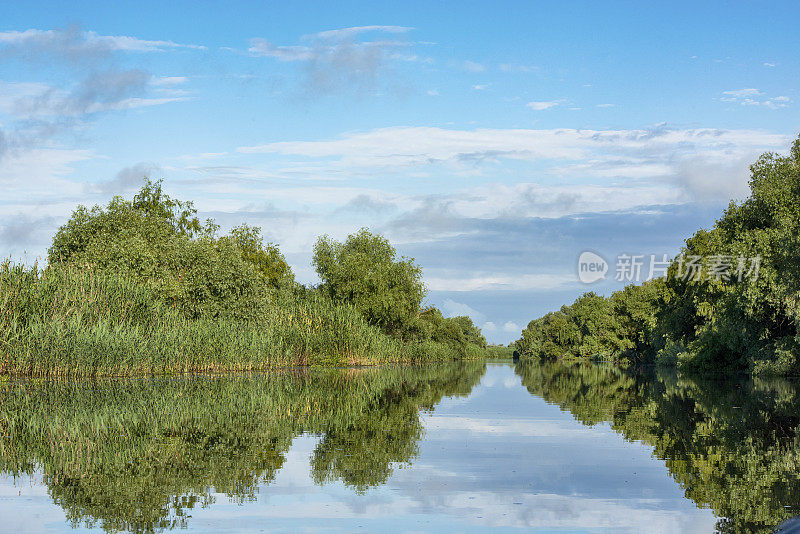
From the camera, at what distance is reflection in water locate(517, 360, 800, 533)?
870 cm

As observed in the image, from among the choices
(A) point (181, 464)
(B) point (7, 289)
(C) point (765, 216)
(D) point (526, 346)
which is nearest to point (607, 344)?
(D) point (526, 346)

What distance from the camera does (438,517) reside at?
8.20 metres

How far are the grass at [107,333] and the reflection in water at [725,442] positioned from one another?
1653cm

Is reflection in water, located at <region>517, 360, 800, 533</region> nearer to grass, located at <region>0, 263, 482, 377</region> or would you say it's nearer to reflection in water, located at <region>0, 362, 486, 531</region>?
reflection in water, located at <region>0, 362, 486, 531</region>

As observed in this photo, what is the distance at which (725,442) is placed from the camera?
14086 millimetres

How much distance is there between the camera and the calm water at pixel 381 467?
8.09 m

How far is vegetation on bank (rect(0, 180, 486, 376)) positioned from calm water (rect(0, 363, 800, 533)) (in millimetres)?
7208

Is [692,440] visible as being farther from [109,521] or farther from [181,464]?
[109,521]

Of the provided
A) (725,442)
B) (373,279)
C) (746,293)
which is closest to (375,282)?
(373,279)

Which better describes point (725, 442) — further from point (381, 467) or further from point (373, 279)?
point (373, 279)

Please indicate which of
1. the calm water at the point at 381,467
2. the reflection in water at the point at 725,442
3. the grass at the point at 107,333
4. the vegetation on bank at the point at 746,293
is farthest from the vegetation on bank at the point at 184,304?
the vegetation on bank at the point at 746,293

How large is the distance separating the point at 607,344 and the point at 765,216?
3138 inches

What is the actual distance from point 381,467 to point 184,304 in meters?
35.6

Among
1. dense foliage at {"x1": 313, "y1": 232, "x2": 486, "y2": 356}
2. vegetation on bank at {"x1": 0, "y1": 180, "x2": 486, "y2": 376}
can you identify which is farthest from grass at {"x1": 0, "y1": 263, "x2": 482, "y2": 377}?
dense foliage at {"x1": 313, "y1": 232, "x2": 486, "y2": 356}
